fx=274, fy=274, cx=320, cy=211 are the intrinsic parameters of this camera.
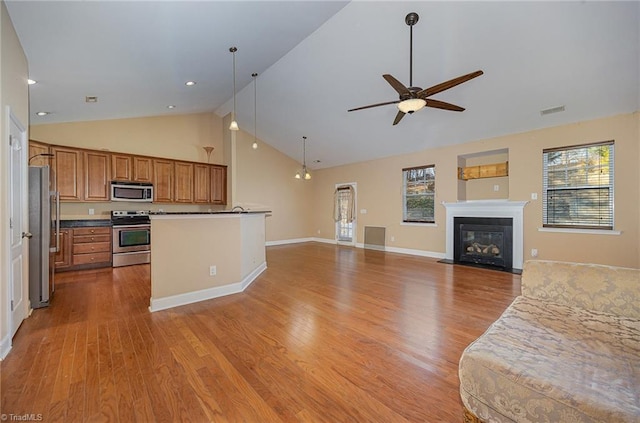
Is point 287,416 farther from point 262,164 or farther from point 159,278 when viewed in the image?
point 262,164

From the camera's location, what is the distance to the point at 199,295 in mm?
3475

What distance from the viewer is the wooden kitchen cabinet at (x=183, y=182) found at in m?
6.43

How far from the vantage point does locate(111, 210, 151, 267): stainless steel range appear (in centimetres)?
539

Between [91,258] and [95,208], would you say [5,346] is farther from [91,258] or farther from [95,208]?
[95,208]

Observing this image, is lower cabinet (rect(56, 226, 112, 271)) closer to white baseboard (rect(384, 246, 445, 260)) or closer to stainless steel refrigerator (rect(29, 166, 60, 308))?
stainless steel refrigerator (rect(29, 166, 60, 308))

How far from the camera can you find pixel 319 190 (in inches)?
381

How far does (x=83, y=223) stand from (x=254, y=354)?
4.95 m

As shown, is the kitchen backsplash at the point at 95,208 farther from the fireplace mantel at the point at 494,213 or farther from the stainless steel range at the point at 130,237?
the fireplace mantel at the point at 494,213

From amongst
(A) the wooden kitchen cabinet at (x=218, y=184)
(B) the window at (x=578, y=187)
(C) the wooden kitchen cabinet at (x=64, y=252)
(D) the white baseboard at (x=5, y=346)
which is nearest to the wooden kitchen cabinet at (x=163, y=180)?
(A) the wooden kitchen cabinet at (x=218, y=184)

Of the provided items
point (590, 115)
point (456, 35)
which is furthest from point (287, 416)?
point (590, 115)

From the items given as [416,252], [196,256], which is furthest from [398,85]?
[416,252]

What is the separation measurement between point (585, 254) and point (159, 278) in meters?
6.53

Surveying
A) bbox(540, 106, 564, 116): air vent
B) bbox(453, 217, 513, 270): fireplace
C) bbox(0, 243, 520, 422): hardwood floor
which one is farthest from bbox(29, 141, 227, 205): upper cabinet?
bbox(540, 106, 564, 116): air vent

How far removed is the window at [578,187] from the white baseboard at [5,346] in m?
7.27
